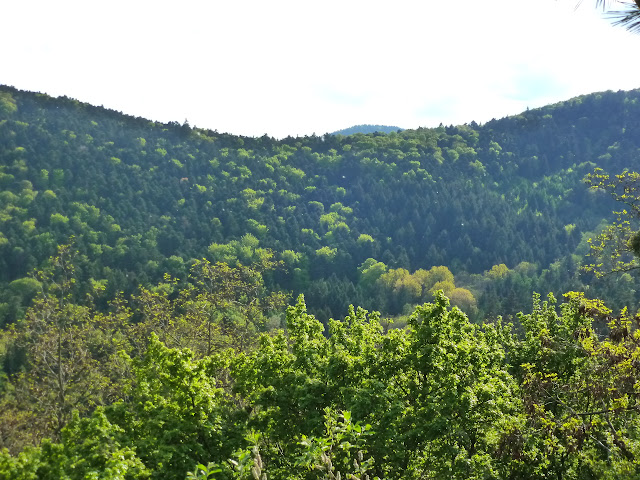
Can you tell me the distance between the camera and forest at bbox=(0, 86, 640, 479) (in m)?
14.5

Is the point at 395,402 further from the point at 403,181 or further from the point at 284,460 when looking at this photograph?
the point at 403,181

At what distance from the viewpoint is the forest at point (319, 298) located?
14.5 meters

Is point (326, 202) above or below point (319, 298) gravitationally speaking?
above

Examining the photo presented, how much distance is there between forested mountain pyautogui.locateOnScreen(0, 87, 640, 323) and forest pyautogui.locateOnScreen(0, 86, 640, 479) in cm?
60

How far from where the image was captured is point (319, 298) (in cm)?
9462

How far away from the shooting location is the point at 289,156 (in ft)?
497

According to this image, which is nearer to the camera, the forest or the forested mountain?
the forest

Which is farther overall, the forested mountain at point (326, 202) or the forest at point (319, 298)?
the forested mountain at point (326, 202)

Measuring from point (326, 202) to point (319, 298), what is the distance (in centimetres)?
5522

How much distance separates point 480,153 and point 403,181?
29.8 m

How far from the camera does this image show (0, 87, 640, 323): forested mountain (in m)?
94.8

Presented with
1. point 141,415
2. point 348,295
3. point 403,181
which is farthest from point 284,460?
point 403,181

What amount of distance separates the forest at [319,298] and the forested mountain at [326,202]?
595 millimetres

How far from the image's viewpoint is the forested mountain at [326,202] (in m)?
94.8
